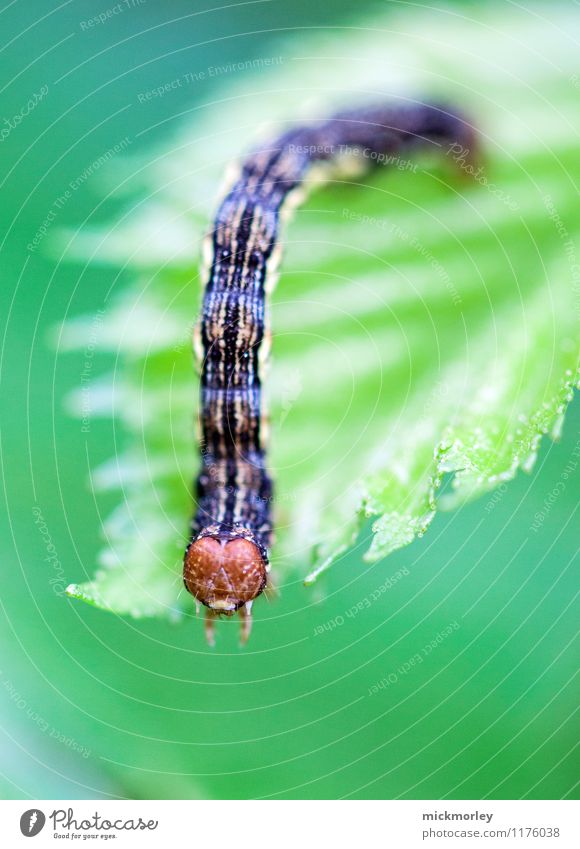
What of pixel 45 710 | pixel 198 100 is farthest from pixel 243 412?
pixel 198 100

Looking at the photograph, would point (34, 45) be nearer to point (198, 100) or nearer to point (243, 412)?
point (198, 100)

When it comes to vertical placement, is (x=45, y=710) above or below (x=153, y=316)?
below

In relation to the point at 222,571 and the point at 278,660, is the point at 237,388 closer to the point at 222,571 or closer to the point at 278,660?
the point at 222,571

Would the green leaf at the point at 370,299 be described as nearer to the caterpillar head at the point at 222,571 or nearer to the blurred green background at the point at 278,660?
the caterpillar head at the point at 222,571

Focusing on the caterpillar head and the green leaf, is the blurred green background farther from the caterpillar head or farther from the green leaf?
the caterpillar head
